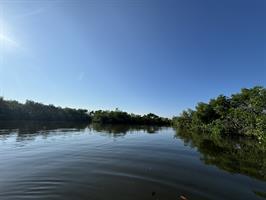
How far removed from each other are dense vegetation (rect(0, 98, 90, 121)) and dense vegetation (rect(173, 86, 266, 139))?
232 ft

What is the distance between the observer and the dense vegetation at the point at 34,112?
288 ft

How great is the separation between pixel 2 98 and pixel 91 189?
104281 millimetres

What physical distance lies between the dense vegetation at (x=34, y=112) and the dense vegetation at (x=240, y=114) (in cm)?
7085

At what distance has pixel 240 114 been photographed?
4491 cm

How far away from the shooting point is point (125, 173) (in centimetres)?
1157

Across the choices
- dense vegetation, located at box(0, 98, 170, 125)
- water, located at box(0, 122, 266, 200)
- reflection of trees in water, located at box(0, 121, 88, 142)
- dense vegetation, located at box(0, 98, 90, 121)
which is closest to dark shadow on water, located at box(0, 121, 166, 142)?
reflection of trees in water, located at box(0, 121, 88, 142)

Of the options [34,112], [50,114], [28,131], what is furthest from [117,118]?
[28,131]

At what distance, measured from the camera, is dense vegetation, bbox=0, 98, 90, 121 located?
87906 mm

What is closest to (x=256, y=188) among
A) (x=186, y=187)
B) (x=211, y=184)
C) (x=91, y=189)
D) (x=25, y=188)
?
(x=211, y=184)

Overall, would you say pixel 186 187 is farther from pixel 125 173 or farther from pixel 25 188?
pixel 25 188

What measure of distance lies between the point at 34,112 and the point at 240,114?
291 ft

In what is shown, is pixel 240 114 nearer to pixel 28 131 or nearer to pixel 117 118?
pixel 28 131

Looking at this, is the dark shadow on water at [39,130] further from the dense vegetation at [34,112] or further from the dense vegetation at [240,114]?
the dense vegetation at [34,112]

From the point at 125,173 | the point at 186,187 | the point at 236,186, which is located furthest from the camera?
the point at 125,173
